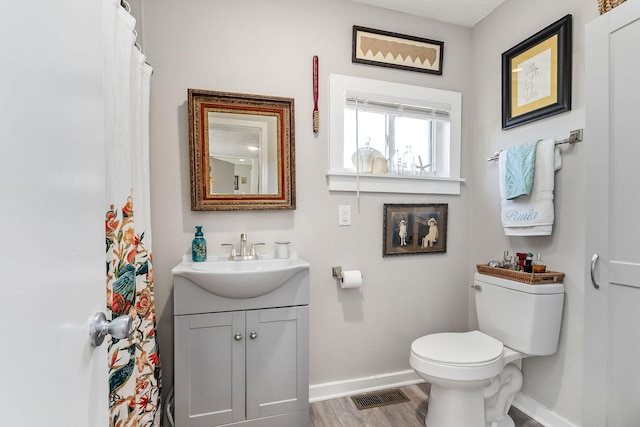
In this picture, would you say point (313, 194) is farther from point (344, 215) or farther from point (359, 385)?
point (359, 385)

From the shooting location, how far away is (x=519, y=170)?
5.56 feet

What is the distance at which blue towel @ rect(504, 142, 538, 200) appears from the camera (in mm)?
1654

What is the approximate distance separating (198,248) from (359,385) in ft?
4.47

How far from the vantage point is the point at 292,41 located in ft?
6.11

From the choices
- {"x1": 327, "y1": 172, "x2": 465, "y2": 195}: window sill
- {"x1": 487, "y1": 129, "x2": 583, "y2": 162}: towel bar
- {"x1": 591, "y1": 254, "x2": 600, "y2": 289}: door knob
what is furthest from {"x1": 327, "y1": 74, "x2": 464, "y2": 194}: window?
{"x1": 591, "y1": 254, "x2": 600, "y2": 289}: door knob

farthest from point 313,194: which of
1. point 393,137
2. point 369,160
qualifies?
point 393,137

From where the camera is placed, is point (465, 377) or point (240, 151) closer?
point (465, 377)

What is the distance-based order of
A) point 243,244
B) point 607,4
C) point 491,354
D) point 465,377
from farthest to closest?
point 243,244
point 491,354
point 465,377
point 607,4

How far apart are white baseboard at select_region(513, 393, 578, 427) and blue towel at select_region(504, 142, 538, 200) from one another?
3.93 feet

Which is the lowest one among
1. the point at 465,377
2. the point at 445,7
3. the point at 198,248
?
the point at 465,377

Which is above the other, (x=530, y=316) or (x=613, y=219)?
(x=613, y=219)

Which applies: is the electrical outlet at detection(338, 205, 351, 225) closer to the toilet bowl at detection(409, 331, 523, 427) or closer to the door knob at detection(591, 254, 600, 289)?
the toilet bowl at detection(409, 331, 523, 427)

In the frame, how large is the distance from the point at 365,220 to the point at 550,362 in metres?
1.29

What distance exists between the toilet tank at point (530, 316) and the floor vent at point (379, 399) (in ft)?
2.42
